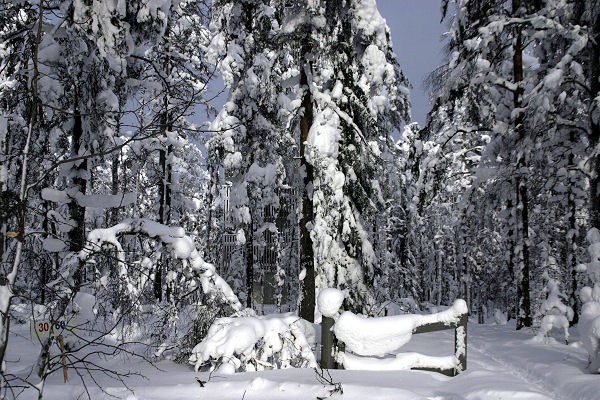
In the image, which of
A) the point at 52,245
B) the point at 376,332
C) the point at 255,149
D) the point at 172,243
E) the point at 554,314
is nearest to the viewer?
the point at 376,332

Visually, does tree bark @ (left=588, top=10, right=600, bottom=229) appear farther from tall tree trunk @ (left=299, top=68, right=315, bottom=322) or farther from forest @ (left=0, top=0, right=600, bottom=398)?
tall tree trunk @ (left=299, top=68, right=315, bottom=322)

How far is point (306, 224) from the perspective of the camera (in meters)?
11.0

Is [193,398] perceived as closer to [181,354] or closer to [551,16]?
[181,354]

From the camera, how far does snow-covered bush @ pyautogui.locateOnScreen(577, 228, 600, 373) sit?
6.54m

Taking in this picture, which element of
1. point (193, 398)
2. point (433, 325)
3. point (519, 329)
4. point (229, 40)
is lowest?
point (519, 329)

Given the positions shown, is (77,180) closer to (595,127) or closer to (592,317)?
(592,317)

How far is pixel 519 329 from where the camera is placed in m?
13.2

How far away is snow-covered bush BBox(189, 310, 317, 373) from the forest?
0.04m

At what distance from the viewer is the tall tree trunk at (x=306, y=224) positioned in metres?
10.8

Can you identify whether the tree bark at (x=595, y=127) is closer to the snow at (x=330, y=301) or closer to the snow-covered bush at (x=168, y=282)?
the snow at (x=330, y=301)

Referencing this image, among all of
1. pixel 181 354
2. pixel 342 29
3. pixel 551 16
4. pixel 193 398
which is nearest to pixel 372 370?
pixel 193 398

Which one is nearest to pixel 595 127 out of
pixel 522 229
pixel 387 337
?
pixel 522 229

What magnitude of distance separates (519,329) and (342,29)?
9868mm

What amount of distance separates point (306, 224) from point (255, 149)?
6.89 meters
